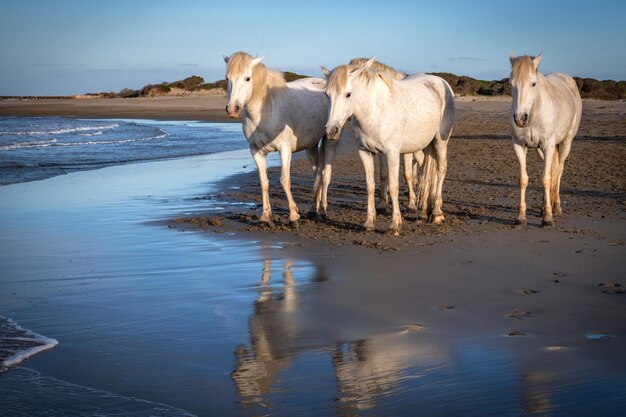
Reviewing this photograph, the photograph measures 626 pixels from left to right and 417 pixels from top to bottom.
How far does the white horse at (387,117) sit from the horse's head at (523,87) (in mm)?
1091

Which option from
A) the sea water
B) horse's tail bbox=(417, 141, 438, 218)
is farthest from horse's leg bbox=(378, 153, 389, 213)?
the sea water

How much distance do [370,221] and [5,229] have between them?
4.52 meters

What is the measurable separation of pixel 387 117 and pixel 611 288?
3632mm

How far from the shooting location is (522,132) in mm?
9547

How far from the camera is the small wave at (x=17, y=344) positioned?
4656 millimetres

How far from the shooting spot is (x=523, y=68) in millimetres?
9094

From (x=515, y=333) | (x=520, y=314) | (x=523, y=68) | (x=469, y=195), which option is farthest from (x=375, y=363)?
(x=469, y=195)

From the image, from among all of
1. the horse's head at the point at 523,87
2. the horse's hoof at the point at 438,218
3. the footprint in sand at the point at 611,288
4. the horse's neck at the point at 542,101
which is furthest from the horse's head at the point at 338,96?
the footprint in sand at the point at 611,288

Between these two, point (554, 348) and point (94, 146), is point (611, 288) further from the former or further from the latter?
point (94, 146)

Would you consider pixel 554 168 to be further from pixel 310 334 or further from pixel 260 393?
pixel 260 393

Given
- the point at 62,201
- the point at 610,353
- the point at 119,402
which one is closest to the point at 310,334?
the point at 119,402

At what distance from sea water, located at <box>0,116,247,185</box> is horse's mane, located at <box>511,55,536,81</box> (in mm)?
10328

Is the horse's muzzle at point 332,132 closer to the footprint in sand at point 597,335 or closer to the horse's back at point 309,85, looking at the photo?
the horse's back at point 309,85

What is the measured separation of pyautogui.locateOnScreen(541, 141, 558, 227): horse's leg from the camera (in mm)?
9164
